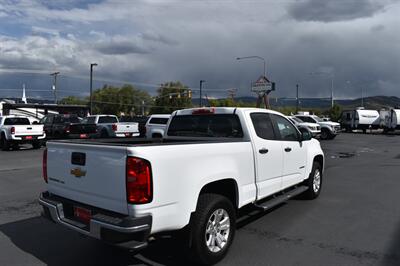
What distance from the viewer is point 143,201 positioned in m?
3.77

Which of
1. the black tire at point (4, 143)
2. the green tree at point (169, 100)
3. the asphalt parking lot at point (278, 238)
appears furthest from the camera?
the green tree at point (169, 100)

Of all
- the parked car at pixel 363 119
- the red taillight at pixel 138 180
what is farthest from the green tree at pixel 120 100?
the red taillight at pixel 138 180

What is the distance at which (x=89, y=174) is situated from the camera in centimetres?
422

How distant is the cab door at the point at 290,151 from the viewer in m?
6.36

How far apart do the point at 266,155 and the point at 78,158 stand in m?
2.70

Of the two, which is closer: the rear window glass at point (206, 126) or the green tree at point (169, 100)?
the rear window glass at point (206, 126)

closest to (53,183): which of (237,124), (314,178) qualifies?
(237,124)

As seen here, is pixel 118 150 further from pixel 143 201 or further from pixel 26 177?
pixel 26 177

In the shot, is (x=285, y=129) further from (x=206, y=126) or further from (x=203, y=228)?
(x=203, y=228)

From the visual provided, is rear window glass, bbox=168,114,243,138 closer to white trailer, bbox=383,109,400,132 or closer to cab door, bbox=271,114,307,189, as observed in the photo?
cab door, bbox=271,114,307,189

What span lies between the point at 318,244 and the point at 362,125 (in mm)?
41377

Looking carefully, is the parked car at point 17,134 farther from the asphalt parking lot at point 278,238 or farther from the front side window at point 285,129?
the front side window at point 285,129

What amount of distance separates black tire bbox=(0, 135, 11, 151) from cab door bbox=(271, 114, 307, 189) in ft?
57.4

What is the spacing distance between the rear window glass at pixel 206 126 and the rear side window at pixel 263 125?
0.94 feet
